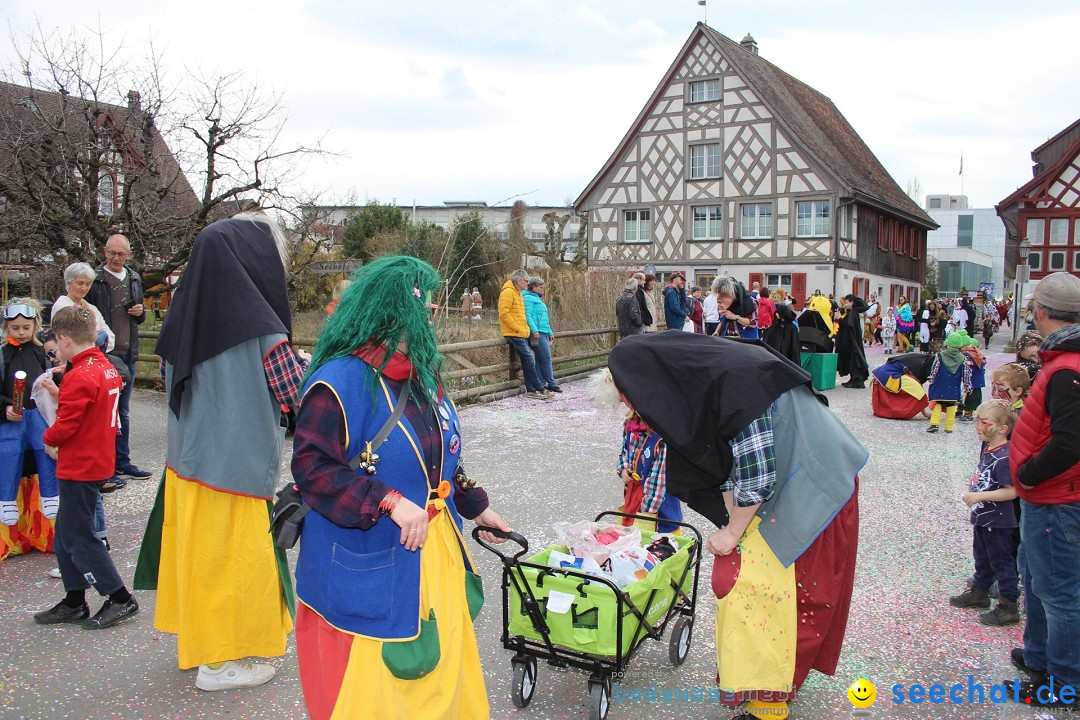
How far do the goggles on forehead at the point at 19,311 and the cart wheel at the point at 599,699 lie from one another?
439 cm

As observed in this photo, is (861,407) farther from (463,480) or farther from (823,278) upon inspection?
(823,278)

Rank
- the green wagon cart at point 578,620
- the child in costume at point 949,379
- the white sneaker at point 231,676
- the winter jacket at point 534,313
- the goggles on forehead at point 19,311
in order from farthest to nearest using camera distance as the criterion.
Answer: the winter jacket at point 534,313 → the child in costume at point 949,379 → the goggles on forehead at point 19,311 → the white sneaker at point 231,676 → the green wagon cart at point 578,620

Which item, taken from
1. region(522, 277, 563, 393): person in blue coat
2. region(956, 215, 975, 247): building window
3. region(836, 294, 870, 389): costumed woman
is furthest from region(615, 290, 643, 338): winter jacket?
Result: region(956, 215, 975, 247): building window

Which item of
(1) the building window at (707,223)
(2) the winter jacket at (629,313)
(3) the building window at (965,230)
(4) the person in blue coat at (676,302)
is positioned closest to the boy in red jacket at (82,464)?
(2) the winter jacket at (629,313)

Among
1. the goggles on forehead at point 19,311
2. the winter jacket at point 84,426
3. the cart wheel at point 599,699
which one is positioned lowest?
the cart wheel at point 599,699

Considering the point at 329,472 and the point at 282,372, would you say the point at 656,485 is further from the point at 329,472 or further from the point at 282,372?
the point at 329,472

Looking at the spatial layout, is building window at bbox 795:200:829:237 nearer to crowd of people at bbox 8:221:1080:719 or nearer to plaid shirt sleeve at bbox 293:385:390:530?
crowd of people at bbox 8:221:1080:719

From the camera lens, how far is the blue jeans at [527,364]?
12.0 metres

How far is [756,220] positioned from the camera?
29391 millimetres

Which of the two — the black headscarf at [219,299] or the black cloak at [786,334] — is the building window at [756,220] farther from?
the black headscarf at [219,299]

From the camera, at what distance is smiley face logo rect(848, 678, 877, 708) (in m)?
3.36

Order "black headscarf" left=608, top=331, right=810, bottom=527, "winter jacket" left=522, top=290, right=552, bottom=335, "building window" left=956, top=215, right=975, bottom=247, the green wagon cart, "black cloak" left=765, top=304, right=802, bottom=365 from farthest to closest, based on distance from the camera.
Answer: "building window" left=956, top=215, right=975, bottom=247 < "black cloak" left=765, top=304, right=802, bottom=365 < "winter jacket" left=522, top=290, right=552, bottom=335 < the green wagon cart < "black headscarf" left=608, top=331, right=810, bottom=527

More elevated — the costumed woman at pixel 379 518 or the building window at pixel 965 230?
the building window at pixel 965 230

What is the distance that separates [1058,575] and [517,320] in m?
9.09
